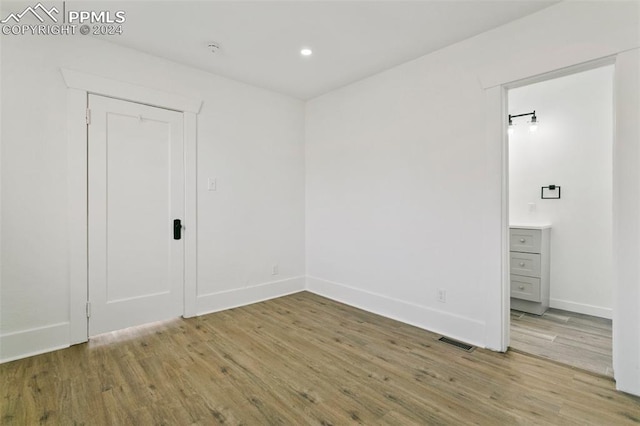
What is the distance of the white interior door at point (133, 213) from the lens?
2.83m

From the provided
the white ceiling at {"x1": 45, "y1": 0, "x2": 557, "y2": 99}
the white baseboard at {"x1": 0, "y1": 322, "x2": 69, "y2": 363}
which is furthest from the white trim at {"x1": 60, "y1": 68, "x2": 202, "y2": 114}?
the white baseboard at {"x1": 0, "y1": 322, "x2": 69, "y2": 363}

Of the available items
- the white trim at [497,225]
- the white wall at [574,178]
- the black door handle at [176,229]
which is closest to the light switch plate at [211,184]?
the black door handle at [176,229]

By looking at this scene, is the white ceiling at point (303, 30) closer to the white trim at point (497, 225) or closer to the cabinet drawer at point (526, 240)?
the white trim at point (497, 225)

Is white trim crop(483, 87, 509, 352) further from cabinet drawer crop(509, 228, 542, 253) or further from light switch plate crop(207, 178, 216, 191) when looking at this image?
light switch plate crop(207, 178, 216, 191)

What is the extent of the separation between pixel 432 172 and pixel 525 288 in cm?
180

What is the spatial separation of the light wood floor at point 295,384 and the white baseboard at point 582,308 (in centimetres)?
161

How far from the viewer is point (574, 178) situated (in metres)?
3.58

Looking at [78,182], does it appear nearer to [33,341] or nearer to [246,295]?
[33,341]

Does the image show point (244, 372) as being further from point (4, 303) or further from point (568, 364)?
point (568, 364)

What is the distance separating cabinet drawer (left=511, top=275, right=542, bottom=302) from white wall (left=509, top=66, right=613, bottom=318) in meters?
0.44

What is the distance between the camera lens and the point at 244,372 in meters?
2.29

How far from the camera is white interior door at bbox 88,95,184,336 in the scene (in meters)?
2.83

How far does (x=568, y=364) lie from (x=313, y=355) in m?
1.91

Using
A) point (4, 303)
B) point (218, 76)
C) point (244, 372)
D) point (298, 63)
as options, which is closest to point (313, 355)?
point (244, 372)
